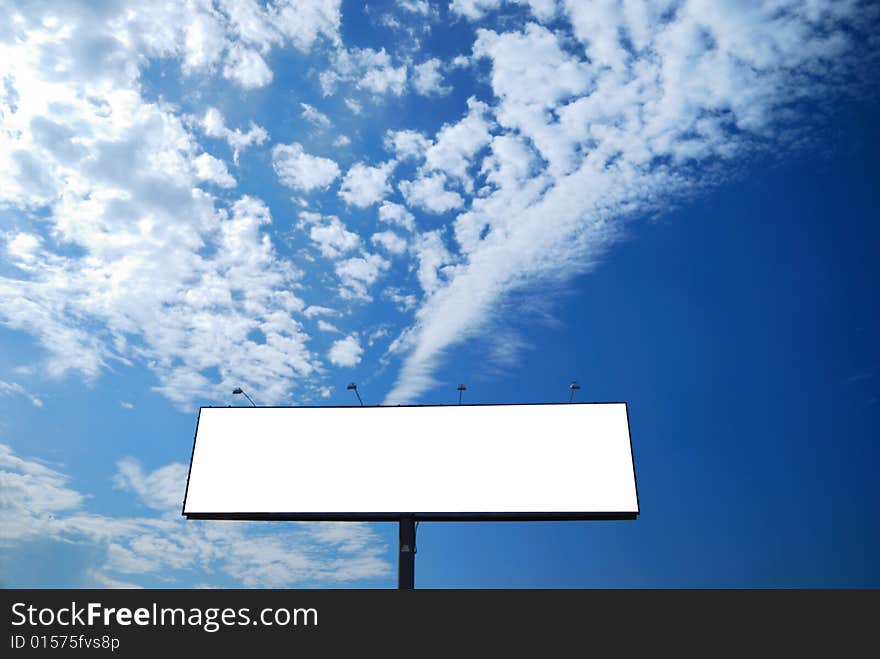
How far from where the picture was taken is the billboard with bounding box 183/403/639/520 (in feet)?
43.0

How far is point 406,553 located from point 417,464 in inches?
73.0

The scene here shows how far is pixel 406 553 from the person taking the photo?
1282cm

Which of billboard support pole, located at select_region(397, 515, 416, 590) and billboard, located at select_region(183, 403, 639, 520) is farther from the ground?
billboard, located at select_region(183, 403, 639, 520)

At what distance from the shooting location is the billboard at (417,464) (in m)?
13.1

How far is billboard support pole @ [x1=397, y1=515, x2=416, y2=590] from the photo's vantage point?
12578 mm

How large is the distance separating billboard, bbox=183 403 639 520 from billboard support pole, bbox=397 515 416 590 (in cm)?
19

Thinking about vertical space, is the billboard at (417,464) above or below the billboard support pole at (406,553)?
above

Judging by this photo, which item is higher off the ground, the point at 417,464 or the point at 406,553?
the point at 417,464

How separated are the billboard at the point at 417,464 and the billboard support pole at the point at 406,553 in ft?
0.61

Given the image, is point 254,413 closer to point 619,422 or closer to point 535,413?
point 535,413
